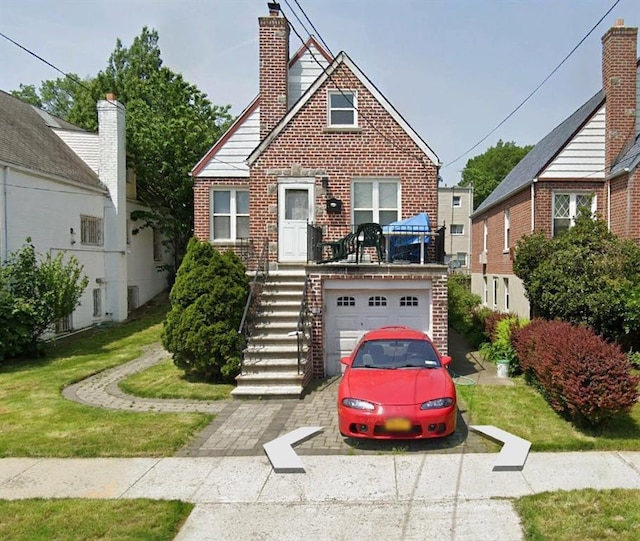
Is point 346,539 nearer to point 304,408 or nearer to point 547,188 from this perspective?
point 304,408

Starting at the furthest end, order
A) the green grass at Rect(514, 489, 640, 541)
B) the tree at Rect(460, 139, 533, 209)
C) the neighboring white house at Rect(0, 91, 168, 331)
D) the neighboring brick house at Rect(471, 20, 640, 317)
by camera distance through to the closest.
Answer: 1. the tree at Rect(460, 139, 533, 209)
2. the neighboring white house at Rect(0, 91, 168, 331)
3. the neighboring brick house at Rect(471, 20, 640, 317)
4. the green grass at Rect(514, 489, 640, 541)

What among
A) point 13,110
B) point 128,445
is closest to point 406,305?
point 128,445

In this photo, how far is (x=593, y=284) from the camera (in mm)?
11461

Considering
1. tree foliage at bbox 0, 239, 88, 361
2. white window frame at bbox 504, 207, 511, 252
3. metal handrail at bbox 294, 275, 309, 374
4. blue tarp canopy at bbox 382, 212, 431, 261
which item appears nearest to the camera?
metal handrail at bbox 294, 275, 309, 374

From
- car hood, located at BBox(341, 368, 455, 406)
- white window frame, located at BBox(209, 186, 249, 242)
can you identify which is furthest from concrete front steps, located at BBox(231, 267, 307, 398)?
white window frame, located at BBox(209, 186, 249, 242)

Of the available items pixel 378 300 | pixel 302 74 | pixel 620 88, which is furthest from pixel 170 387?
pixel 620 88

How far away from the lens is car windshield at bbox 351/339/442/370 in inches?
323

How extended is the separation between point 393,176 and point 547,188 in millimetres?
5241

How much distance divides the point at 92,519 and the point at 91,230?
52.9 feet

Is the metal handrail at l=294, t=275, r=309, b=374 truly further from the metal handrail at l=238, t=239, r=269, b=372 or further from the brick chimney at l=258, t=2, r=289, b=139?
the brick chimney at l=258, t=2, r=289, b=139

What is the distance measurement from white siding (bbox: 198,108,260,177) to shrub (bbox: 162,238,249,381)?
183 inches

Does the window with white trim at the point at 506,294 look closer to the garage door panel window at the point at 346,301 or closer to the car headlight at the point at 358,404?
the garage door panel window at the point at 346,301

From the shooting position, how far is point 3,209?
49.1 feet

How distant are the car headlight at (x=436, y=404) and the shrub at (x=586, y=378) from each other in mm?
1782
